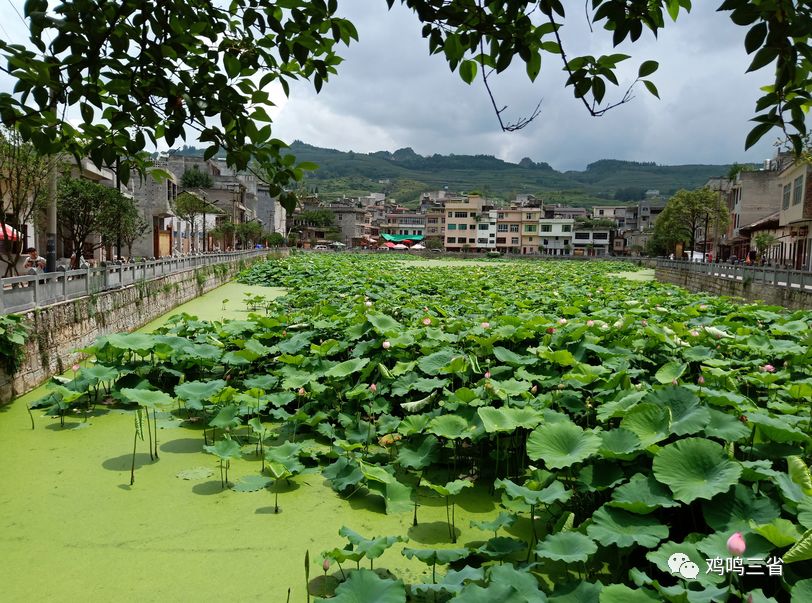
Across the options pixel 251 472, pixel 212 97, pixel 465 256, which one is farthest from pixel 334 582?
pixel 465 256

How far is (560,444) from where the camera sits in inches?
111

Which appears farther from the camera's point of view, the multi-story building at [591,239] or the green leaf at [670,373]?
the multi-story building at [591,239]

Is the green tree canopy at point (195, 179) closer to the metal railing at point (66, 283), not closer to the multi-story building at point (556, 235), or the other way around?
the metal railing at point (66, 283)

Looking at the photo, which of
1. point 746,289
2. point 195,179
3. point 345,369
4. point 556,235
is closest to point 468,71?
point 345,369

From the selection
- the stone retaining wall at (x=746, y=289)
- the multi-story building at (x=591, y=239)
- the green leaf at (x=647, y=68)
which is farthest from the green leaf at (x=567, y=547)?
the multi-story building at (x=591, y=239)

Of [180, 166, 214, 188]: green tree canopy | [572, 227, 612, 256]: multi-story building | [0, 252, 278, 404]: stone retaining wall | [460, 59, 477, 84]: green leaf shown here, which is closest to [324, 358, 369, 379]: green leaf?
[0, 252, 278, 404]: stone retaining wall

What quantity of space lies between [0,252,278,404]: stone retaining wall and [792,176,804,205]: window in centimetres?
2062

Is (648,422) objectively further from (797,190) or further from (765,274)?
(797,190)

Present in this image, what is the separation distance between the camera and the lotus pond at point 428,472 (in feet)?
7.15

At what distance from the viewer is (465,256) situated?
58.0 m

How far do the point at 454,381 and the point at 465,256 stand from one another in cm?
5389

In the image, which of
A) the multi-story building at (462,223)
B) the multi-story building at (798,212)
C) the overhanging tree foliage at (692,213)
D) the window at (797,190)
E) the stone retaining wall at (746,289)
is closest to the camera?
the stone retaining wall at (746,289)

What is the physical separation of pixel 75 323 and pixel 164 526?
509 cm

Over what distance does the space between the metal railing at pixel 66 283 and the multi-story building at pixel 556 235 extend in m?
61.3
